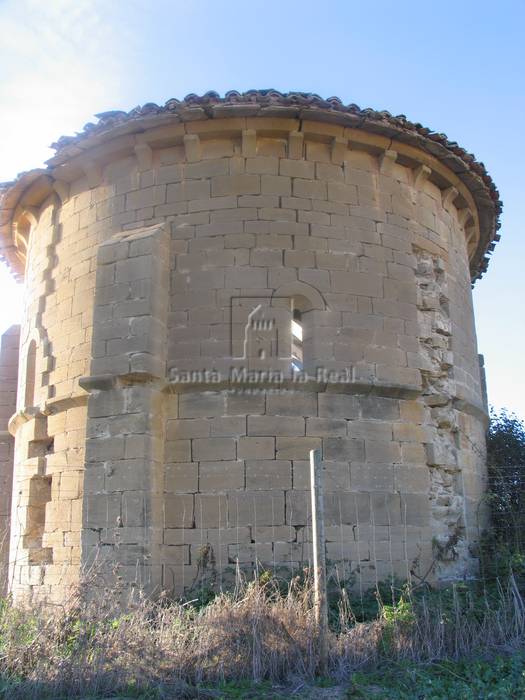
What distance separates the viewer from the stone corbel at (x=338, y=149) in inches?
344

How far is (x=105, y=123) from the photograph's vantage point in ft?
28.6

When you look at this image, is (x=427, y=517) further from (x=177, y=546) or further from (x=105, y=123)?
(x=105, y=123)

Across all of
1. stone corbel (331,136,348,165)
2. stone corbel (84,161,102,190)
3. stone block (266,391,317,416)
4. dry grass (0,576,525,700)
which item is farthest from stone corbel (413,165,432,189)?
dry grass (0,576,525,700)

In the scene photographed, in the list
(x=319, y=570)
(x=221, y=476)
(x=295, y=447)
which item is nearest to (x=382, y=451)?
(x=295, y=447)

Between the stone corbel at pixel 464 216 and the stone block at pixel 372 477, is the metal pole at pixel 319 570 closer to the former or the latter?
the stone block at pixel 372 477

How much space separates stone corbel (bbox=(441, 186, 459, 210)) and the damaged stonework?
1.02 m

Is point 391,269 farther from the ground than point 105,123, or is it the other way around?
point 105,123

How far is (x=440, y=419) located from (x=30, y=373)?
554cm

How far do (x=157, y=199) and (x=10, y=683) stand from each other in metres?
5.63

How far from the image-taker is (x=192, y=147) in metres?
8.73

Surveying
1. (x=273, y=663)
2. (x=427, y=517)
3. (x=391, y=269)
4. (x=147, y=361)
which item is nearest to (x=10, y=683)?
(x=273, y=663)

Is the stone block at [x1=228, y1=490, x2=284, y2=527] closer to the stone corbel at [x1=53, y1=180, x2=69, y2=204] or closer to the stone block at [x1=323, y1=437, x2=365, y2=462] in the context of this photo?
the stone block at [x1=323, y1=437, x2=365, y2=462]

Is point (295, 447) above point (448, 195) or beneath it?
beneath

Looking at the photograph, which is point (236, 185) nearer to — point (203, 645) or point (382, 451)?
point (382, 451)
